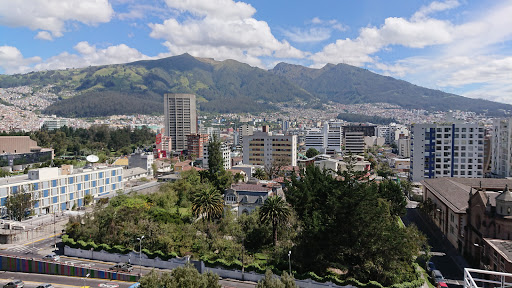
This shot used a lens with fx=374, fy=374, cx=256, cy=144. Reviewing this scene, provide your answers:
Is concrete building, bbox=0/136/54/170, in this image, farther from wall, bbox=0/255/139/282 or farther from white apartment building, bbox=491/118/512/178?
white apartment building, bbox=491/118/512/178

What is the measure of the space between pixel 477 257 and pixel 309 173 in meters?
21.6

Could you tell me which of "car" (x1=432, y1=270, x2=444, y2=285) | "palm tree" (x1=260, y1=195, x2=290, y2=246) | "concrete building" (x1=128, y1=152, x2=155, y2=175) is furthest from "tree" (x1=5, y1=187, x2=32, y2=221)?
"car" (x1=432, y1=270, x2=444, y2=285)

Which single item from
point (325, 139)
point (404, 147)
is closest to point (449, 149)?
point (404, 147)

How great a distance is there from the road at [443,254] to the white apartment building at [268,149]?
140 feet

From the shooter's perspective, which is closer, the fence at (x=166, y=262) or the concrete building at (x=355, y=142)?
the fence at (x=166, y=262)

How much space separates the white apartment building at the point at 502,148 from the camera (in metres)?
72.6

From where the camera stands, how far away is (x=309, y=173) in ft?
168

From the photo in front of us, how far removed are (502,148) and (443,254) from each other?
45.9 metres

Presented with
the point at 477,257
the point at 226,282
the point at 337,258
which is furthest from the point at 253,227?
the point at 477,257

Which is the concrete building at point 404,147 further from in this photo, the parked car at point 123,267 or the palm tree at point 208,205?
the parked car at point 123,267

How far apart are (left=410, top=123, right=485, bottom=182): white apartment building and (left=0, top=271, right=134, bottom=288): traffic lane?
62338 millimetres

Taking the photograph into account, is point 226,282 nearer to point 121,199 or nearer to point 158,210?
point 158,210

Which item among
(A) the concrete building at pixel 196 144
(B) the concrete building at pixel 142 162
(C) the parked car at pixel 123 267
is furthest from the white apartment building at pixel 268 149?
(C) the parked car at pixel 123 267

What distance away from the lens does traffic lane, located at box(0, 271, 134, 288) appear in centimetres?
3241
